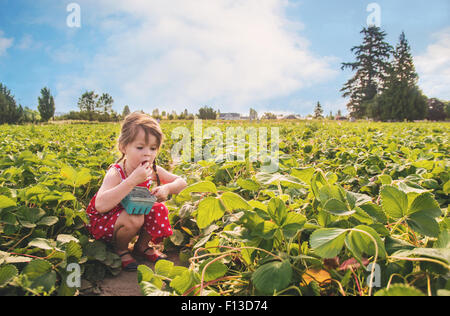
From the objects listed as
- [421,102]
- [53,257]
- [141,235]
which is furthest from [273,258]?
[421,102]

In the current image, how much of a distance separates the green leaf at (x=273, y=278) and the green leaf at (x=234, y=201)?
228 mm

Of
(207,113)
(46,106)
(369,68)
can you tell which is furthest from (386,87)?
(46,106)

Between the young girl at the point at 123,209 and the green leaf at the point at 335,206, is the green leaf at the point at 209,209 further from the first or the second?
the young girl at the point at 123,209

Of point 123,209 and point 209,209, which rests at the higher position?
point 209,209

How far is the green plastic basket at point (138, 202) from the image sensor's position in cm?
168

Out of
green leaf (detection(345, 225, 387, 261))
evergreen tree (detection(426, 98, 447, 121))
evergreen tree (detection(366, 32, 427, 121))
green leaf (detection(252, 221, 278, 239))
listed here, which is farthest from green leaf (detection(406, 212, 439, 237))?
evergreen tree (detection(426, 98, 447, 121))

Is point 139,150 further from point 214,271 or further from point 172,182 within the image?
point 214,271

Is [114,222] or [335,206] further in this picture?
[114,222]

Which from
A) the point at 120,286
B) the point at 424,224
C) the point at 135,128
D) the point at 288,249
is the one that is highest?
the point at 135,128

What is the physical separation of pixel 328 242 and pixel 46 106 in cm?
6679

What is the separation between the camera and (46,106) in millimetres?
55406

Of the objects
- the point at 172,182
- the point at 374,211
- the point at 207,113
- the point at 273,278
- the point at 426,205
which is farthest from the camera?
the point at 207,113
